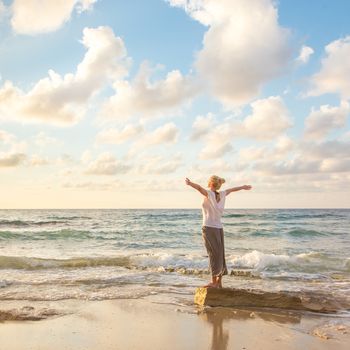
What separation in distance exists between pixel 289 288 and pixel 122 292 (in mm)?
3828

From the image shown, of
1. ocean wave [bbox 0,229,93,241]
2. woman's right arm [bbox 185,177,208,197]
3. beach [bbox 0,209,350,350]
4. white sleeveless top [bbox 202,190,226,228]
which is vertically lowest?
ocean wave [bbox 0,229,93,241]

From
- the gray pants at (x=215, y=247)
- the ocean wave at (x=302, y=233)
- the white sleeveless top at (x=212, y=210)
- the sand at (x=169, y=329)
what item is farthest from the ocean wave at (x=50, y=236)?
the white sleeveless top at (x=212, y=210)

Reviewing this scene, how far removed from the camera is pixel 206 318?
633 cm

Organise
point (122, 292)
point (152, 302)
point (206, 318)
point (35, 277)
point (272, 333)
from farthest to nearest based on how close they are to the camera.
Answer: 1. point (35, 277)
2. point (122, 292)
3. point (152, 302)
4. point (206, 318)
5. point (272, 333)

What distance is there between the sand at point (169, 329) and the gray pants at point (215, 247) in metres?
0.72

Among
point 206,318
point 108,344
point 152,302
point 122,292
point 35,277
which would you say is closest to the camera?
point 108,344

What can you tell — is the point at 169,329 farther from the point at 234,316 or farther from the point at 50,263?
the point at 50,263

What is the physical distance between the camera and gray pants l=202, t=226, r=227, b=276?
24.1ft

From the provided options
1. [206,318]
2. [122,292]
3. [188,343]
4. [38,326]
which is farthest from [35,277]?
[188,343]

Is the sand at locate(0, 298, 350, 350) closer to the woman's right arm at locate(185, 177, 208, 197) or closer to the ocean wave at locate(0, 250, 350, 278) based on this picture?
the woman's right arm at locate(185, 177, 208, 197)

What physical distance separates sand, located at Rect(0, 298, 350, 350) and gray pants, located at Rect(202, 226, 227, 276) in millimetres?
719

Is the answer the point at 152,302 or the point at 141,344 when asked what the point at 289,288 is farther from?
the point at 141,344

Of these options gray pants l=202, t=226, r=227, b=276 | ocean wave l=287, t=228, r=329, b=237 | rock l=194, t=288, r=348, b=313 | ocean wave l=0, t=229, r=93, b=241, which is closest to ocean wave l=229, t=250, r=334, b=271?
rock l=194, t=288, r=348, b=313

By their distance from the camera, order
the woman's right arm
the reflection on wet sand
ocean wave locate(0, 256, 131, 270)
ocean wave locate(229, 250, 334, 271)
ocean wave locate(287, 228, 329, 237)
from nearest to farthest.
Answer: the reflection on wet sand
the woman's right arm
ocean wave locate(0, 256, 131, 270)
ocean wave locate(229, 250, 334, 271)
ocean wave locate(287, 228, 329, 237)
